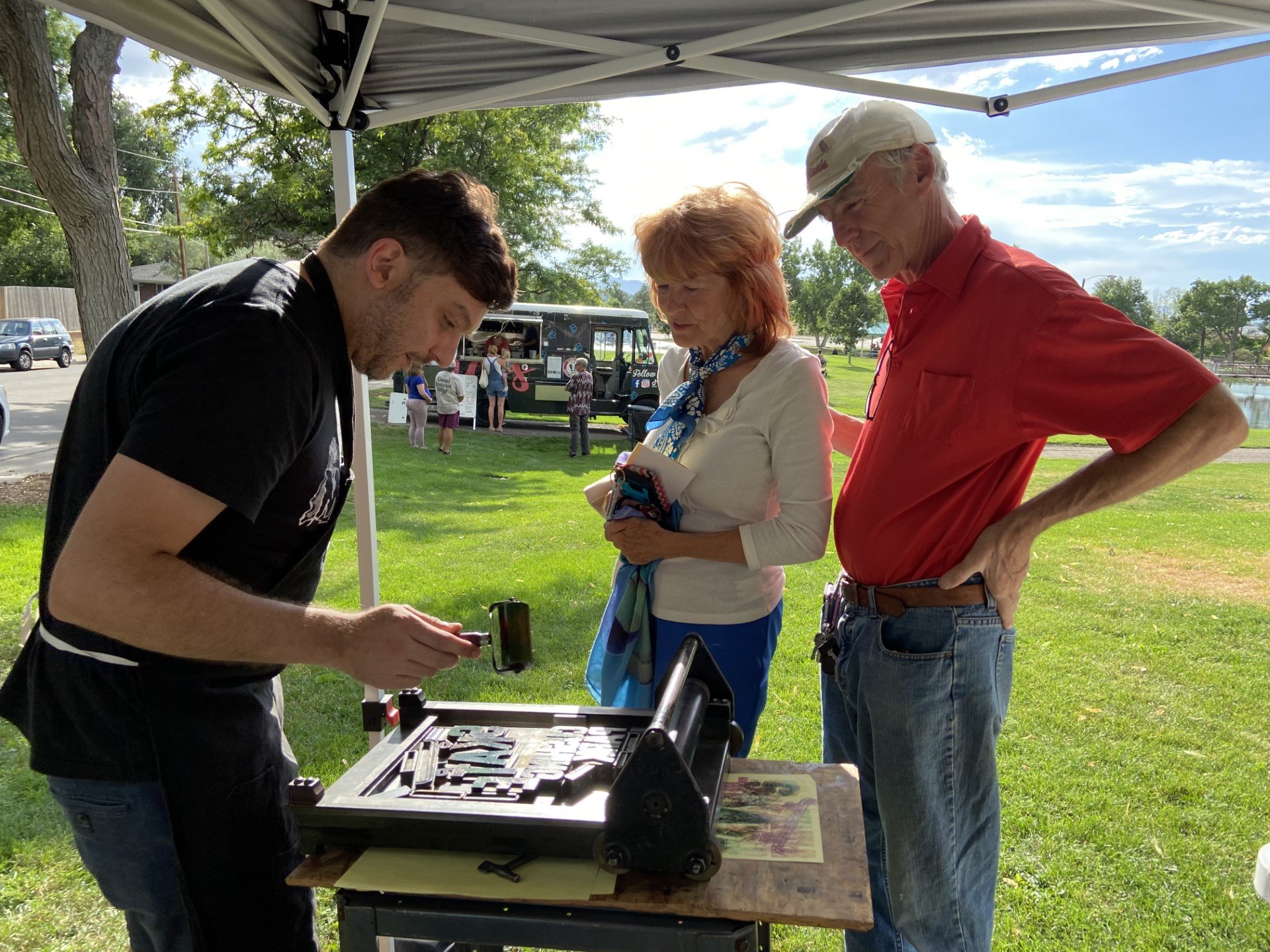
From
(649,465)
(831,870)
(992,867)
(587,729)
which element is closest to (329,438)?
(587,729)

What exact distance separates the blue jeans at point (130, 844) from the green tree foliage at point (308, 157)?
17.2 meters

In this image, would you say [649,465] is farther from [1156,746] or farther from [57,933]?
[1156,746]

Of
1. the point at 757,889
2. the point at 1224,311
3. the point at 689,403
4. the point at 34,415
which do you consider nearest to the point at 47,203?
the point at 34,415

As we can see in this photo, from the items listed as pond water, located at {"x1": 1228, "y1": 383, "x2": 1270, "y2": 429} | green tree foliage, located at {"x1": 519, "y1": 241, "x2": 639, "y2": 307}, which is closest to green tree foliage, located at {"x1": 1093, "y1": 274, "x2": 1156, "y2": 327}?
pond water, located at {"x1": 1228, "y1": 383, "x2": 1270, "y2": 429}

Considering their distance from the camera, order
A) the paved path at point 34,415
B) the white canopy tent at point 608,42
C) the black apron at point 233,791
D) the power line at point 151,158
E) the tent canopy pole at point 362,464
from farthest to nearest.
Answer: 1. the power line at point 151,158
2. the paved path at point 34,415
3. the tent canopy pole at point 362,464
4. the white canopy tent at point 608,42
5. the black apron at point 233,791

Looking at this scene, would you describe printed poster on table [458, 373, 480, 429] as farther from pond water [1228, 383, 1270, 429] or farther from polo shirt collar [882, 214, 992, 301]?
pond water [1228, 383, 1270, 429]

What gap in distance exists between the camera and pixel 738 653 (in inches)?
83.0

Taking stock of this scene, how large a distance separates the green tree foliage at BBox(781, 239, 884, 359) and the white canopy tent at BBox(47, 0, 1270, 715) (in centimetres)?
5531

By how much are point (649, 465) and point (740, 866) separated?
107 cm

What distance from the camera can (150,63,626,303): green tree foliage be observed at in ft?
58.6

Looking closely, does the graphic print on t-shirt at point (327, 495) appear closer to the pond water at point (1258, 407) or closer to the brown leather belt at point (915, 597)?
the brown leather belt at point (915, 597)

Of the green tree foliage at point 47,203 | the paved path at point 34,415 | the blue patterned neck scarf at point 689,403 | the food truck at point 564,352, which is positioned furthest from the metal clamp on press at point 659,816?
the food truck at point 564,352

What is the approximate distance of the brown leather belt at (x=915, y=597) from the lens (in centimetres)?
177

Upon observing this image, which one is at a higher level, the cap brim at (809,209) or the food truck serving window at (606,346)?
the cap brim at (809,209)
